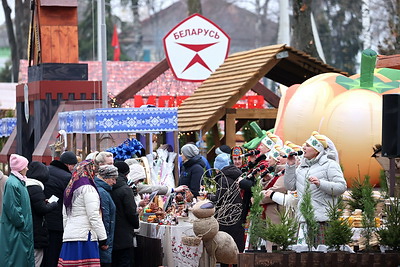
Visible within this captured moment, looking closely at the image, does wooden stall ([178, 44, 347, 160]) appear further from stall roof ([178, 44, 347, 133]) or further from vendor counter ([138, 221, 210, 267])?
vendor counter ([138, 221, 210, 267])

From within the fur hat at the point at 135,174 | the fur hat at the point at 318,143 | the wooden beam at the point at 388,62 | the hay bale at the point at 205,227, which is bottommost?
the hay bale at the point at 205,227

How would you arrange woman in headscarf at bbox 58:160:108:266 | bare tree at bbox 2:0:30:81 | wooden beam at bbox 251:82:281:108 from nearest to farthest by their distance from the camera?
woman in headscarf at bbox 58:160:108:266 < wooden beam at bbox 251:82:281:108 < bare tree at bbox 2:0:30:81

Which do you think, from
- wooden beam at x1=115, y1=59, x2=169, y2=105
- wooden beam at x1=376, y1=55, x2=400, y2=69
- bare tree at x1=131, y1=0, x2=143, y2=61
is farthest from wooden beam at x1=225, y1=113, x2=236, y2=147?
bare tree at x1=131, y1=0, x2=143, y2=61

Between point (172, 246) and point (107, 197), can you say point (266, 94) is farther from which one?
point (107, 197)

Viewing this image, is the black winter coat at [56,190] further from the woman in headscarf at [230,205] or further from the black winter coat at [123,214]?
the woman in headscarf at [230,205]

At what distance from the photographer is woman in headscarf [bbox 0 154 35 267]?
12641mm

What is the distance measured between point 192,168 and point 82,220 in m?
3.11

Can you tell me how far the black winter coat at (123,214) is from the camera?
12781 mm

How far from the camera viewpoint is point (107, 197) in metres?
12.5

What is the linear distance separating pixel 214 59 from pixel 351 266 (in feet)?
49.3

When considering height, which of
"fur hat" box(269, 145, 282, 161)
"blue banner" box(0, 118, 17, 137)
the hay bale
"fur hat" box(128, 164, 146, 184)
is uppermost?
"fur hat" box(269, 145, 282, 161)

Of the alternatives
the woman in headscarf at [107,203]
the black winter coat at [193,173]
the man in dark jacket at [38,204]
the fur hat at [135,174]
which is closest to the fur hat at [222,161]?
the black winter coat at [193,173]

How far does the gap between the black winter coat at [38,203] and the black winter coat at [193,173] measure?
2.34 m

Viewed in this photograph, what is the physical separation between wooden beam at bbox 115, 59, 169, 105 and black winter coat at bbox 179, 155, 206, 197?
11445 mm
